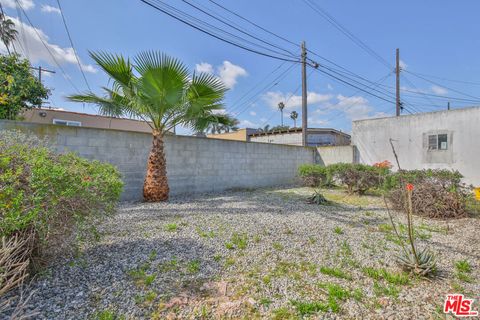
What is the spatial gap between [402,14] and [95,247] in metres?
12.3

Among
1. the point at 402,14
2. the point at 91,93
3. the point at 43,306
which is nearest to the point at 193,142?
the point at 91,93

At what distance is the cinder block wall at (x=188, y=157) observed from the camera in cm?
573

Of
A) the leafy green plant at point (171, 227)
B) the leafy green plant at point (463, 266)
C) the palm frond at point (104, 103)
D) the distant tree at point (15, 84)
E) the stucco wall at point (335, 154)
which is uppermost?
the distant tree at point (15, 84)

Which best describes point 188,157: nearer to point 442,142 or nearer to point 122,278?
point 122,278

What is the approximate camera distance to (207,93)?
5617mm

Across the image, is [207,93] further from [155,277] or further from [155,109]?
[155,277]

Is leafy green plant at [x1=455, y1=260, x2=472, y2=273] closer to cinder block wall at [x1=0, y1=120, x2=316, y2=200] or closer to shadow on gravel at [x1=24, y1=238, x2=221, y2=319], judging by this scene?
shadow on gravel at [x1=24, y1=238, x2=221, y2=319]

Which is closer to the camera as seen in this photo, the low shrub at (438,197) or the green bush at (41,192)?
the green bush at (41,192)

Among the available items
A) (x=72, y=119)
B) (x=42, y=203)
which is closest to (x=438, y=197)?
(x=42, y=203)

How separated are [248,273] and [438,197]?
16.9 feet

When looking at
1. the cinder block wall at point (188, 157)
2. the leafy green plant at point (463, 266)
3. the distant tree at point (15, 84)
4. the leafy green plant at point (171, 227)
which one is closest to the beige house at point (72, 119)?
the distant tree at point (15, 84)

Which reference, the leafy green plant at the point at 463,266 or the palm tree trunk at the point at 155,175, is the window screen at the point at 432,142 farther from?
the palm tree trunk at the point at 155,175

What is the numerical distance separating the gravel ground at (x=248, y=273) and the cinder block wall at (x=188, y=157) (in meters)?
2.44

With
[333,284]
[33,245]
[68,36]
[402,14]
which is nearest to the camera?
[33,245]
